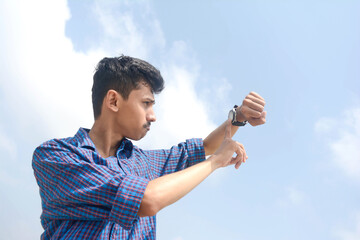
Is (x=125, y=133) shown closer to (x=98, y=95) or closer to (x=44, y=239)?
(x=98, y=95)

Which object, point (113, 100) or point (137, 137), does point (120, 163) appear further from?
point (113, 100)

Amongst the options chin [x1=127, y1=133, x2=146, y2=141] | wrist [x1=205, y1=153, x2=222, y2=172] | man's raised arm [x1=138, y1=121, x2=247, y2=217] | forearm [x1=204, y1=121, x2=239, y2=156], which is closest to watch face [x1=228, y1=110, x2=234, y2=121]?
forearm [x1=204, y1=121, x2=239, y2=156]

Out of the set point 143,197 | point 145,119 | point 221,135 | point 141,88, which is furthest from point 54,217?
point 221,135

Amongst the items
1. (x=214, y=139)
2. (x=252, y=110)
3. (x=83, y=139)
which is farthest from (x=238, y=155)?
(x=83, y=139)

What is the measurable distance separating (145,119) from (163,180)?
712 mm

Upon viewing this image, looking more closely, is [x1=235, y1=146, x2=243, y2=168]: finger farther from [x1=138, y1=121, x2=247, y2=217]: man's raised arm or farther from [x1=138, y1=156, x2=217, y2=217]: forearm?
[x1=138, y1=156, x2=217, y2=217]: forearm

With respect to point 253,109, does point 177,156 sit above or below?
below

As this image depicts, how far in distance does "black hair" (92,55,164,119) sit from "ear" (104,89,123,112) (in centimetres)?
4

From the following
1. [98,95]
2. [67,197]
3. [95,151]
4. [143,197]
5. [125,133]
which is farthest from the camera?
[98,95]

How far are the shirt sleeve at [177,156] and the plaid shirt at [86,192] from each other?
25 cm

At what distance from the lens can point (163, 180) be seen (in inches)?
73.3

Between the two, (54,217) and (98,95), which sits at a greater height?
(98,95)

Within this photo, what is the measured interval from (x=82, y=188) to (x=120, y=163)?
0.48m

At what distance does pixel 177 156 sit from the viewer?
279 centimetres
